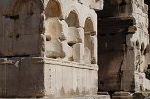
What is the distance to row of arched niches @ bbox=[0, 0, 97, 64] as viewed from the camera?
27.1ft

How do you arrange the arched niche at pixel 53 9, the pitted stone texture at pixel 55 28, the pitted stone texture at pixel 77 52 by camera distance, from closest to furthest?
the arched niche at pixel 53 9 < the pitted stone texture at pixel 55 28 < the pitted stone texture at pixel 77 52

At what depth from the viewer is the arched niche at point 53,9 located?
8676 mm

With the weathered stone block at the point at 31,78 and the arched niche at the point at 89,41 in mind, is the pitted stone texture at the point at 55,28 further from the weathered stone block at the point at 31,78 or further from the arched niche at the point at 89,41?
the arched niche at the point at 89,41

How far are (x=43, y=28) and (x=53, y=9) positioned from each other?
0.78 metres

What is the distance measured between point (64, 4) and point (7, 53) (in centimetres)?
151

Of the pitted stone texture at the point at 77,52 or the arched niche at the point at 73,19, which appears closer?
the arched niche at the point at 73,19

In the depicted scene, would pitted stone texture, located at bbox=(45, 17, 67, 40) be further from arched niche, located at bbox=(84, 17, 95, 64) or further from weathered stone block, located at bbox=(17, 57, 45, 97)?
arched niche, located at bbox=(84, 17, 95, 64)

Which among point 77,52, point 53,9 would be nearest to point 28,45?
point 53,9

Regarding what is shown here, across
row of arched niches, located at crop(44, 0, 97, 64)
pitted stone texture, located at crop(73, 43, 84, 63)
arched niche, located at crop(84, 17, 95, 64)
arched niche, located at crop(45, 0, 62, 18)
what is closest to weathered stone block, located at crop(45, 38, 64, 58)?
row of arched niches, located at crop(44, 0, 97, 64)

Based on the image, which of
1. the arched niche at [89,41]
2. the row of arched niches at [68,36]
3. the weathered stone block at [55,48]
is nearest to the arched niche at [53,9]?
the row of arched niches at [68,36]

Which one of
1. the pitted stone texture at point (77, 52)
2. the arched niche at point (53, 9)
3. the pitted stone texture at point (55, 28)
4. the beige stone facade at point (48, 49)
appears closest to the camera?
the beige stone facade at point (48, 49)

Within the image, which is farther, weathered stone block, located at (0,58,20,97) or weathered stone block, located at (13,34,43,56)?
weathered stone block, located at (0,58,20,97)

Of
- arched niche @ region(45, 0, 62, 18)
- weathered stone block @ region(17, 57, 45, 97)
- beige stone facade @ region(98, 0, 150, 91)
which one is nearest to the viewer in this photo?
weathered stone block @ region(17, 57, 45, 97)

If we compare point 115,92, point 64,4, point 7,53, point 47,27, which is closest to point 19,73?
point 7,53
